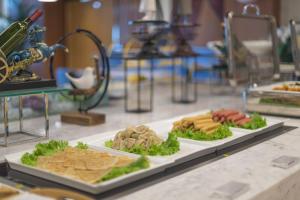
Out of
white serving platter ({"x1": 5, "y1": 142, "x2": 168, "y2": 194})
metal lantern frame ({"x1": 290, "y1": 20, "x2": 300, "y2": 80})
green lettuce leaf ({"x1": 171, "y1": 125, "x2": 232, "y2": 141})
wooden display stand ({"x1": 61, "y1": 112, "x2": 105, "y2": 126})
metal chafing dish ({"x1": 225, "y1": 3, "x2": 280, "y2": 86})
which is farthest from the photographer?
metal lantern frame ({"x1": 290, "y1": 20, "x2": 300, "y2": 80})

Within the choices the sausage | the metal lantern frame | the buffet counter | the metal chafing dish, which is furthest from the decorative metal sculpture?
the metal lantern frame

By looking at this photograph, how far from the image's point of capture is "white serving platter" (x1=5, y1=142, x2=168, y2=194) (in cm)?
87

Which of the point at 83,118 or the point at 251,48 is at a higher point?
the point at 251,48

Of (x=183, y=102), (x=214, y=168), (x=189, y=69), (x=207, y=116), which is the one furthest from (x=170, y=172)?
(x=189, y=69)

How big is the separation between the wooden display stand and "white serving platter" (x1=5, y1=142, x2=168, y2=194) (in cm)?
67

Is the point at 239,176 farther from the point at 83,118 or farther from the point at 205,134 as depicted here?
the point at 83,118

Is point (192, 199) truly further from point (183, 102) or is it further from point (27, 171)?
point (183, 102)

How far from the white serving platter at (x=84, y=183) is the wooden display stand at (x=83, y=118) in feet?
2.21

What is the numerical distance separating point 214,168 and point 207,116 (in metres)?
0.40

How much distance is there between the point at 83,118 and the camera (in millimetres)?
1776

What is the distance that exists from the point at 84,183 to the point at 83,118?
0.92 meters

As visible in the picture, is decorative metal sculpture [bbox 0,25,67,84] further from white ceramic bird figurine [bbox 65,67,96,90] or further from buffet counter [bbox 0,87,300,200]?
white ceramic bird figurine [bbox 65,67,96,90]

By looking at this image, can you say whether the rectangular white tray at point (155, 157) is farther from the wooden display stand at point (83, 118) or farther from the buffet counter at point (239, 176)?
the wooden display stand at point (83, 118)

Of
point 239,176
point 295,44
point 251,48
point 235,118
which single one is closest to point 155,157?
point 239,176
